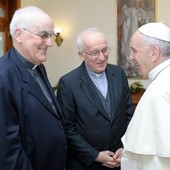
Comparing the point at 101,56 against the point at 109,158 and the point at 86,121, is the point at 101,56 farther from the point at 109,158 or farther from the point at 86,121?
the point at 109,158

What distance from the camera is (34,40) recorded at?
5.98 ft

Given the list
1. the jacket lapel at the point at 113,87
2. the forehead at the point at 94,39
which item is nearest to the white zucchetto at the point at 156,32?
the forehead at the point at 94,39

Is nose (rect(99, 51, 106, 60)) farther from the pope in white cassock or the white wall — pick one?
the white wall

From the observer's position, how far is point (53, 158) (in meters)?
1.87

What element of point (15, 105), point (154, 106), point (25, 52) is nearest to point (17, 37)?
point (25, 52)

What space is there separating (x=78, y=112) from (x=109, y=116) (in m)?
0.23

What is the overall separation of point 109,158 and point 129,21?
147 inches

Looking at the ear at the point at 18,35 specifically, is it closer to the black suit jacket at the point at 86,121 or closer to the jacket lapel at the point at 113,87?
the black suit jacket at the point at 86,121

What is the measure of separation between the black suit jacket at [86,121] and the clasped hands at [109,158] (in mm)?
38

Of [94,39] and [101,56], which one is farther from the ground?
[94,39]

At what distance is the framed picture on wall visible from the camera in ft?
17.3

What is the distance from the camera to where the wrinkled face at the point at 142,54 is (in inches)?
70.4

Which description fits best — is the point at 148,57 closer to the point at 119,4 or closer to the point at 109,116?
the point at 109,116

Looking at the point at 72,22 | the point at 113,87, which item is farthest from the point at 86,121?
the point at 72,22
